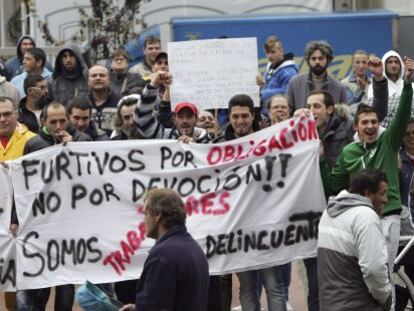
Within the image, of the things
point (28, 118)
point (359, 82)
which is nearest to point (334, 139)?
point (28, 118)

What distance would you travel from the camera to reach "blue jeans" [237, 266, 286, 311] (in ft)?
35.2

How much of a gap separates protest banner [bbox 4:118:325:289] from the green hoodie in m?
0.26

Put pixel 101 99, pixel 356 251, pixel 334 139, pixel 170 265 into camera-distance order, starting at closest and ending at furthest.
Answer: pixel 170 265 < pixel 356 251 < pixel 334 139 < pixel 101 99

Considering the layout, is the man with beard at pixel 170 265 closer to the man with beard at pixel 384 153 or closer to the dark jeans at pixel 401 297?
Result: the man with beard at pixel 384 153

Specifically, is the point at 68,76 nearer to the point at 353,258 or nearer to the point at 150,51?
the point at 150,51

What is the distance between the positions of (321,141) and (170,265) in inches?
130

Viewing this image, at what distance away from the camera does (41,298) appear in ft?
36.0

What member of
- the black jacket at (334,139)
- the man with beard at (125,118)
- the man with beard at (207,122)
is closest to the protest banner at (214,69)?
the man with beard at (207,122)

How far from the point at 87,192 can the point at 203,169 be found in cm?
91

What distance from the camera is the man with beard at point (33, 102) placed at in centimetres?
1310

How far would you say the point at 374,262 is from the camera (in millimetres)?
8922

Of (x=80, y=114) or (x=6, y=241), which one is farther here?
(x=80, y=114)

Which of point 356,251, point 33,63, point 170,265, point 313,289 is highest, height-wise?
point 33,63

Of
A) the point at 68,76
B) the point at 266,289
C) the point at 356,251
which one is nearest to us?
the point at 356,251
